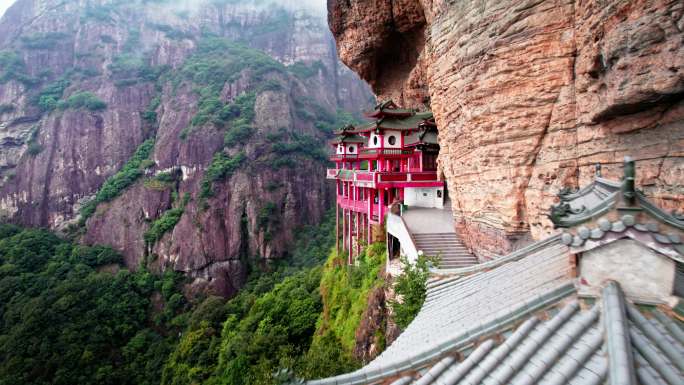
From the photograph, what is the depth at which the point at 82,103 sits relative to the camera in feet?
159

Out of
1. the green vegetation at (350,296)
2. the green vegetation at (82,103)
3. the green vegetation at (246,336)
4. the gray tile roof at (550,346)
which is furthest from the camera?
the green vegetation at (82,103)

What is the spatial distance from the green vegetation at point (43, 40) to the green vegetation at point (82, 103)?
1733cm

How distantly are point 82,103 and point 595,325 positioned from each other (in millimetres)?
64245

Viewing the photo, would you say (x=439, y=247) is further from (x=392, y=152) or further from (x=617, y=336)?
(x=617, y=336)

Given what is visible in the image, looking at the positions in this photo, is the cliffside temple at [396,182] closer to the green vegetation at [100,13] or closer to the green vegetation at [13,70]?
the green vegetation at [13,70]

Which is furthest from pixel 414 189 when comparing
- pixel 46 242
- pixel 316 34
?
pixel 316 34

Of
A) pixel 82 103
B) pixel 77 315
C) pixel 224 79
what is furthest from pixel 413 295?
pixel 82 103

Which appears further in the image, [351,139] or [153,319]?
[153,319]

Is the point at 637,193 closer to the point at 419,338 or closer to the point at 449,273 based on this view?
the point at 419,338

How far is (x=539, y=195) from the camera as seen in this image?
738cm

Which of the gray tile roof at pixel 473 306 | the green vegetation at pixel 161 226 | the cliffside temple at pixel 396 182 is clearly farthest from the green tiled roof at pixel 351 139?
the green vegetation at pixel 161 226

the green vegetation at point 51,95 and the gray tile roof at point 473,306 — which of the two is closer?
the gray tile roof at point 473,306

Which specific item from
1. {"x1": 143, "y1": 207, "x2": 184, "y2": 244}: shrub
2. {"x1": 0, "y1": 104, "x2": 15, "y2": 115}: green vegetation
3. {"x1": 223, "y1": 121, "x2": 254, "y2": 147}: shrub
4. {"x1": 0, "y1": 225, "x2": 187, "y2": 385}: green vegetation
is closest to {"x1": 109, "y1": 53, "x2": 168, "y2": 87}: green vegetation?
{"x1": 0, "y1": 104, "x2": 15, "y2": 115}: green vegetation

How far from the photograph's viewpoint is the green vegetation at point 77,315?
71.0 feet
